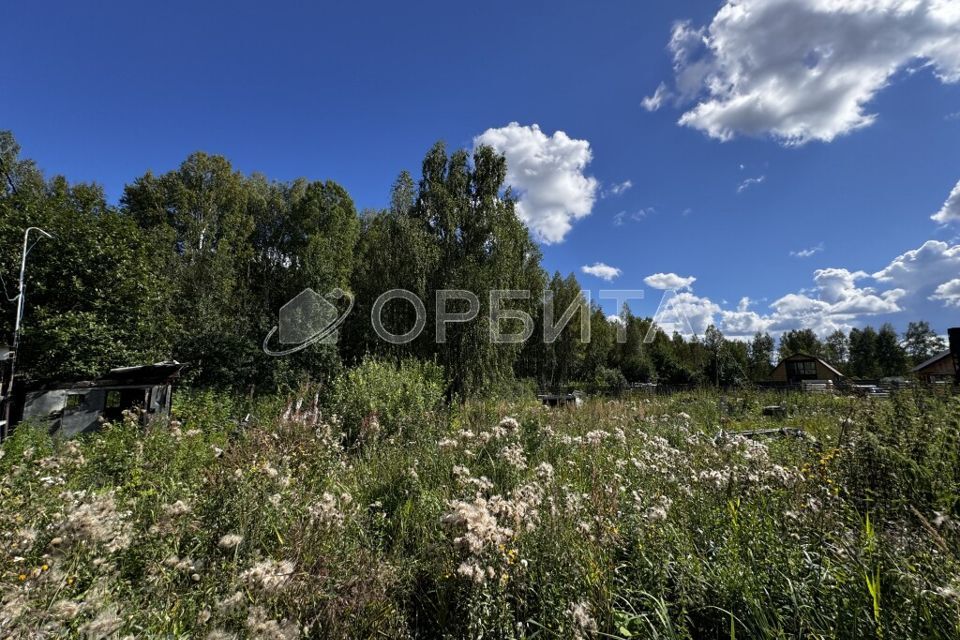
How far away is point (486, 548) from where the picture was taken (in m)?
1.74

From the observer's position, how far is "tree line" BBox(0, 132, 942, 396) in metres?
9.89

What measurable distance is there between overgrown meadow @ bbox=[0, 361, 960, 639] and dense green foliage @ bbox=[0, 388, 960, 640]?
0.04ft

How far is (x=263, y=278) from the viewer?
71.3ft

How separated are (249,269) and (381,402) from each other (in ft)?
62.4

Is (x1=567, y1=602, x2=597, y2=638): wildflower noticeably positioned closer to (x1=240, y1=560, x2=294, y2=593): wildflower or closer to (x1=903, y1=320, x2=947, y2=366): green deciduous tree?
(x1=240, y1=560, x2=294, y2=593): wildflower

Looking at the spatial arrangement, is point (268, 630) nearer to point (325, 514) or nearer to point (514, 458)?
point (325, 514)

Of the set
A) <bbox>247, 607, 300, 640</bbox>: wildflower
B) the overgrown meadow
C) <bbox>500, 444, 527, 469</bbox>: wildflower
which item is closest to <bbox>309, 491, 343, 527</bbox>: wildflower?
the overgrown meadow

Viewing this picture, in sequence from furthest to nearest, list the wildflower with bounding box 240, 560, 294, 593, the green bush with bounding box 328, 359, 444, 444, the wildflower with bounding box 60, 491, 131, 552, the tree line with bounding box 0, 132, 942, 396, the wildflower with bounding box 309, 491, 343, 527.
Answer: the tree line with bounding box 0, 132, 942, 396 < the green bush with bounding box 328, 359, 444, 444 < the wildflower with bounding box 309, 491, 343, 527 < the wildflower with bounding box 240, 560, 294, 593 < the wildflower with bounding box 60, 491, 131, 552

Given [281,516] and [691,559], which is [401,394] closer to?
[281,516]

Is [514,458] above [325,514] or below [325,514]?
above

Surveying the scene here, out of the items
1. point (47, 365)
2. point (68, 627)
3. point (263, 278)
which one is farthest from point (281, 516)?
point (263, 278)

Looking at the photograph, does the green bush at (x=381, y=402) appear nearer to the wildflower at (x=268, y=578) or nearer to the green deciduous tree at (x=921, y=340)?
the wildflower at (x=268, y=578)

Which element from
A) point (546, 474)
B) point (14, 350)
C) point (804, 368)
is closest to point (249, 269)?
point (14, 350)

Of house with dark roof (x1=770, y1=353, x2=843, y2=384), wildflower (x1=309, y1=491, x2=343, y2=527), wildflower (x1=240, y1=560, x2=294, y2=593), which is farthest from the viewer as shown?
house with dark roof (x1=770, y1=353, x2=843, y2=384)
